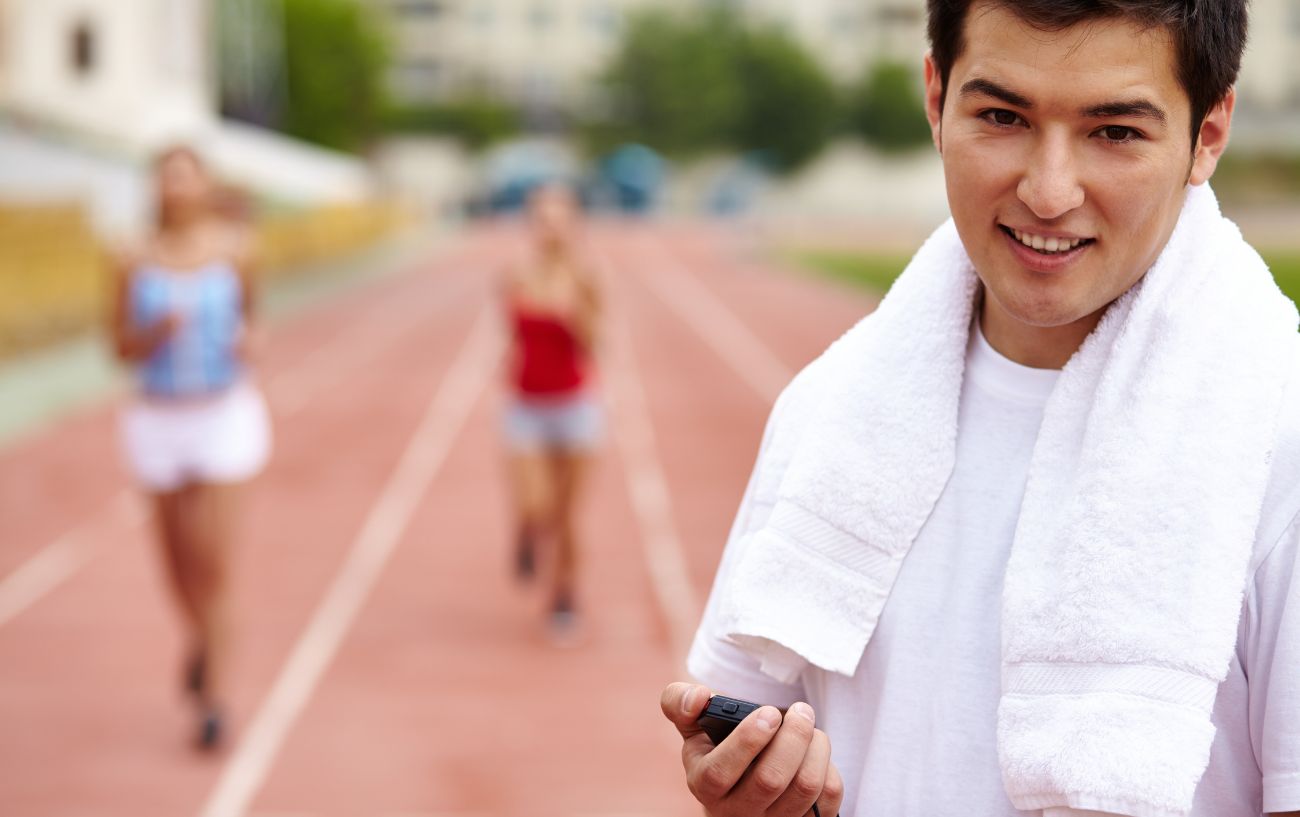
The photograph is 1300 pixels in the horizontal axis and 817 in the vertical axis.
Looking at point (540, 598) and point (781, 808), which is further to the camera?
point (540, 598)

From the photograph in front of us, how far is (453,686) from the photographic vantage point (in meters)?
7.27

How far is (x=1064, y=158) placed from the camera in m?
1.55

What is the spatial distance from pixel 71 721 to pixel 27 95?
39410mm

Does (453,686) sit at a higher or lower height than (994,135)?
lower

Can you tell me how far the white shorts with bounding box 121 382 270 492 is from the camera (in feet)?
19.6

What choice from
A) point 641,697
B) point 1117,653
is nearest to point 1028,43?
point 1117,653

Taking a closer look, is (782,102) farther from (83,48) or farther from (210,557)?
(210,557)

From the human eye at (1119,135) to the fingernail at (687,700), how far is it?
0.66 metres

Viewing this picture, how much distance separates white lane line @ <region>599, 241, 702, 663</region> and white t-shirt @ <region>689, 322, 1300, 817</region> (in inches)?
235

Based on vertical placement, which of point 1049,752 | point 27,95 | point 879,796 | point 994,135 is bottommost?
point 27,95

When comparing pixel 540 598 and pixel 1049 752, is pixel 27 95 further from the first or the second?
pixel 1049 752

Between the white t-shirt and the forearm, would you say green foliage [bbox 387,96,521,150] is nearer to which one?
the forearm

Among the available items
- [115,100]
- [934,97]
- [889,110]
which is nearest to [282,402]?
[934,97]

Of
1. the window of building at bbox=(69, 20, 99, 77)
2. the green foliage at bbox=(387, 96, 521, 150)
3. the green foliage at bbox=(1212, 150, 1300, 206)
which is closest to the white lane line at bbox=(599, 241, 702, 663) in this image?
the window of building at bbox=(69, 20, 99, 77)
